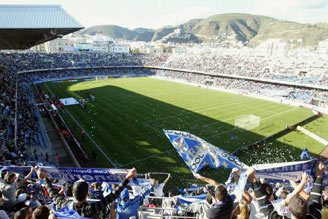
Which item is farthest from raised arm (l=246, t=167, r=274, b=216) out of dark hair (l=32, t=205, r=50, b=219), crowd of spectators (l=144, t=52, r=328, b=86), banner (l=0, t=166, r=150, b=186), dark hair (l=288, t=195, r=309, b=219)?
crowd of spectators (l=144, t=52, r=328, b=86)

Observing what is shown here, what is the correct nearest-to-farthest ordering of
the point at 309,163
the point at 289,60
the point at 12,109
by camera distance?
the point at 309,163, the point at 12,109, the point at 289,60

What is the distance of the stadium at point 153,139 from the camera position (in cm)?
515

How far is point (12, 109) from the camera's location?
81.8 feet

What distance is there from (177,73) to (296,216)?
75.0m

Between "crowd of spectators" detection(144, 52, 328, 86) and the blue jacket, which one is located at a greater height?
"crowd of spectators" detection(144, 52, 328, 86)

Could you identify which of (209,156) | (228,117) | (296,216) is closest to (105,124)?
(228,117)

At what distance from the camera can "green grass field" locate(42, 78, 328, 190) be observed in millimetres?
20406

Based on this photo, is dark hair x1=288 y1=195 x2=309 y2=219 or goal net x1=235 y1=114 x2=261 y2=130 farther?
goal net x1=235 y1=114 x2=261 y2=130

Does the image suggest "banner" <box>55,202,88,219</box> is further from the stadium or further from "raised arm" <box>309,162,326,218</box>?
"raised arm" <box>309,162,326,218</box>

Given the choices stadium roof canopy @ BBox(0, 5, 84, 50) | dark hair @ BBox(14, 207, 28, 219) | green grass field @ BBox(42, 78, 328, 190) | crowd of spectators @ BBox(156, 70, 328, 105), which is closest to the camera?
dark hair @ BBox(14, 207, 28, 219)

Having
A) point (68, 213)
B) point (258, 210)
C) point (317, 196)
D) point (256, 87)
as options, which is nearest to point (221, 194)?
point (258, 210)

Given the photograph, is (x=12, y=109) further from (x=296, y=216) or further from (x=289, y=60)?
(x=289, y=60)

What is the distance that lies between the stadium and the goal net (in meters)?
0.13

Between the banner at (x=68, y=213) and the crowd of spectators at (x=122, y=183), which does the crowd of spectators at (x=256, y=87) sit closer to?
the crowd of spectators at (x=122, y=183)
